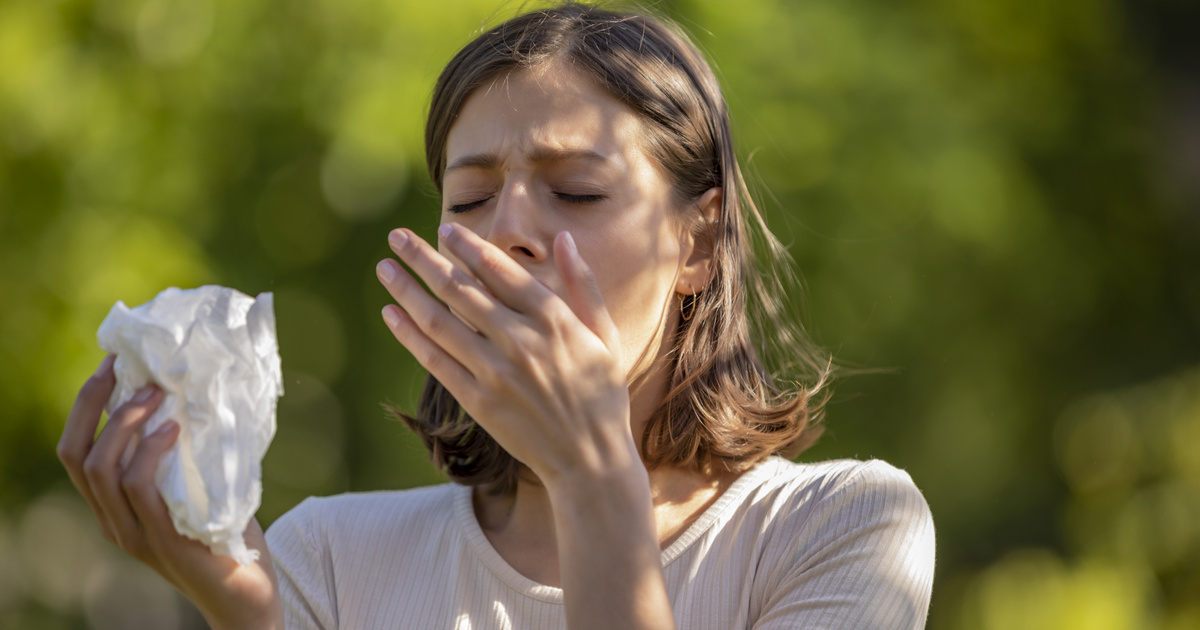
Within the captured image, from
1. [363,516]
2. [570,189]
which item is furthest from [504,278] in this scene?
[363,516]

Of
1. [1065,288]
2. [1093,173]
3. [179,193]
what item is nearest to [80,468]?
[179,193]

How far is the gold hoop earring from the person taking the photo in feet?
6.21

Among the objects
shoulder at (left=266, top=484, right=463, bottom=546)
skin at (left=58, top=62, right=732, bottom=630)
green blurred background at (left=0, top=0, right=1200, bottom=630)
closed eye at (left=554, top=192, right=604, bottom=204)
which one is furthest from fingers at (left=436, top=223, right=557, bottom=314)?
green blurred background at (left=0, top=0, right=1200, bottom=630)

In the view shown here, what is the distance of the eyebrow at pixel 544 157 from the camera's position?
161 centimetres

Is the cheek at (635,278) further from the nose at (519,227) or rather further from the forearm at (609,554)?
the forearm at (609,554)

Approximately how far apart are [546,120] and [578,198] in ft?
0.50

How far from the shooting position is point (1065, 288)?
350 cm

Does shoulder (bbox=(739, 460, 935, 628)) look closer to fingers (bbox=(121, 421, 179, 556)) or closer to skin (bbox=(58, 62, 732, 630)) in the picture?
skin (bbox=(58, 62, 732, 630))

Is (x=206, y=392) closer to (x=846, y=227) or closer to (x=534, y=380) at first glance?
(x=534, y=380)

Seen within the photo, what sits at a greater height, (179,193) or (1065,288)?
(179,193)

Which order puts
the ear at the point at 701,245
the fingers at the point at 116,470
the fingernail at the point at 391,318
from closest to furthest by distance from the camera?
the fingers at the point at 116,470
the fingernail at the point at 391,318
the ear at the point at 701,245

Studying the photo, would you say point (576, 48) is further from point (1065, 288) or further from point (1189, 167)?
point (1189, 167)

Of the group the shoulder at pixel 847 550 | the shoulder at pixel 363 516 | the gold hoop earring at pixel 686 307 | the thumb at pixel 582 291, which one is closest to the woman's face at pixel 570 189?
the gold hoop earring at pixel 686 307

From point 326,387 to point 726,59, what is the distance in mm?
1945
